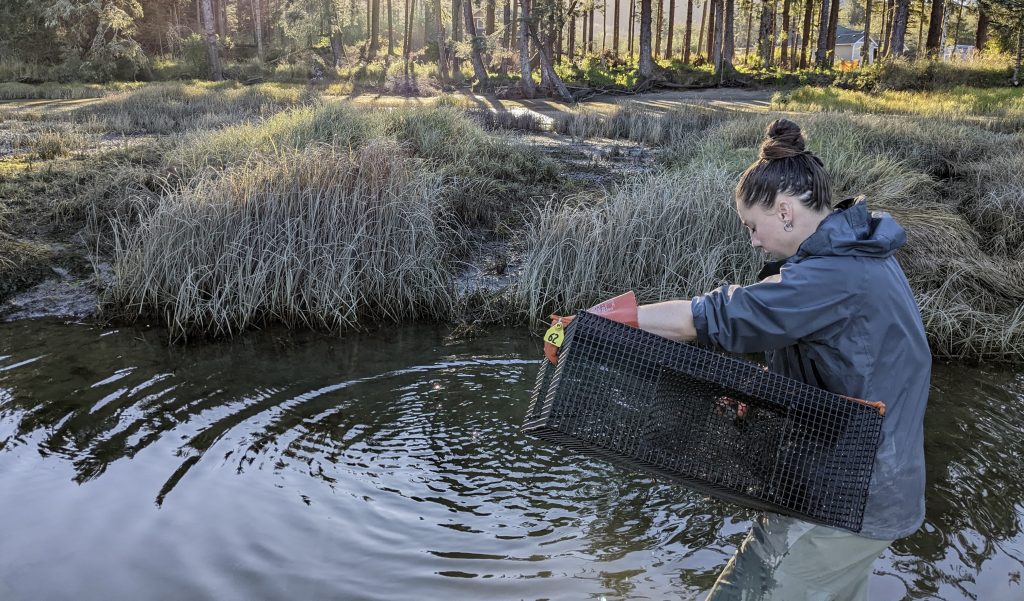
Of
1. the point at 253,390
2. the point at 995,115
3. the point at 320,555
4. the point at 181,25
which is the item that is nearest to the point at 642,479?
the point at 320,555

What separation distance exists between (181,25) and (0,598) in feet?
154

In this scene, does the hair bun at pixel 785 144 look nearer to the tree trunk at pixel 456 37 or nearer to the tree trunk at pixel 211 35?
the tree trunk at pixel 211 35

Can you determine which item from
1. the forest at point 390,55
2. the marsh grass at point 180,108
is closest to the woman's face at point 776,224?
the marsh grass at point 180,108

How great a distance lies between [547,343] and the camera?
2.26 meters

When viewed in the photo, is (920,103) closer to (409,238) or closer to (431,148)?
(431,148)

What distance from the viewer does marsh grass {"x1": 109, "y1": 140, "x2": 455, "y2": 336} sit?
6664 millimetres

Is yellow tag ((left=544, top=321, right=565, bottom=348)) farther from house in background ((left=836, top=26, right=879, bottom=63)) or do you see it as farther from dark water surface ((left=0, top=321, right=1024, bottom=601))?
house in background ((left=836, top=26, right=879, bottom=63))

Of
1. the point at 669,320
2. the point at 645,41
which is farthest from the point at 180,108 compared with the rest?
the point at 645,41

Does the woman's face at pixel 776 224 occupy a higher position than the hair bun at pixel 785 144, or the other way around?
the hair bun at pixel 785 144

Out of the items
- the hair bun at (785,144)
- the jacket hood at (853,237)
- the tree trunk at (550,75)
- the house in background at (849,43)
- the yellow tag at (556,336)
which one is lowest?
the yellow tag at (556,336)

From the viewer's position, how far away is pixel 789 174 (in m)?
2.26

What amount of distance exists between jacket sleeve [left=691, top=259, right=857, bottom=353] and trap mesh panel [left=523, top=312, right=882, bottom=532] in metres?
0.09

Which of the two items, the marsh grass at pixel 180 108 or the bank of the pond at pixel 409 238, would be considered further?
the marsh grass at pixel 180 108

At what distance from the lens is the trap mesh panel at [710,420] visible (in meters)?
2.21
